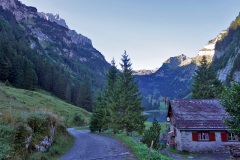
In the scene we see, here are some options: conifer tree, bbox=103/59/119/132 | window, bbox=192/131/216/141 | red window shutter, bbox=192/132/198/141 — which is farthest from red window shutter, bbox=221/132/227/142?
conifer tree, bbox=103/59/119/132

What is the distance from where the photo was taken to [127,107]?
1521 inches

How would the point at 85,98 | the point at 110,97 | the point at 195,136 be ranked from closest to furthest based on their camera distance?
1. the point at 195,136
2. the point at 110,97
3. the point at 85,98

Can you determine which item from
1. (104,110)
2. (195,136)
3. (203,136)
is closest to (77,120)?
(104,110)

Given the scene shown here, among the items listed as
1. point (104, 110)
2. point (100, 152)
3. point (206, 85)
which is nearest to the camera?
point (100, 152)

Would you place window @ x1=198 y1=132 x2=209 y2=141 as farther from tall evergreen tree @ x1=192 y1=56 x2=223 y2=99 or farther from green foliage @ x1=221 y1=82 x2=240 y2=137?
tall evergreen tree @ x1=192 y1=56 x2=223 y2=99

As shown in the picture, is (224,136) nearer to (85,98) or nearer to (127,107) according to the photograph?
(127,107)

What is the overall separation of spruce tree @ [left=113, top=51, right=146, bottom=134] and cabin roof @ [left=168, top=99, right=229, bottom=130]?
21.7 ft

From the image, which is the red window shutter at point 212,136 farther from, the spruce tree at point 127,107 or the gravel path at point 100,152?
the gravel path at point 100,152

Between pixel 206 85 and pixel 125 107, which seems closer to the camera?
pixel 125 107

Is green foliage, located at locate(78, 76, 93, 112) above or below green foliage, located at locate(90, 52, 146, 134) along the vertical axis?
above

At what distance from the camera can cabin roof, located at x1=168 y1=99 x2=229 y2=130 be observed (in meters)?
35.2

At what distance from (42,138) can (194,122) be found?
26.4m

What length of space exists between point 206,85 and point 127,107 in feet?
94.9

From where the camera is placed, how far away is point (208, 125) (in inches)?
1388
